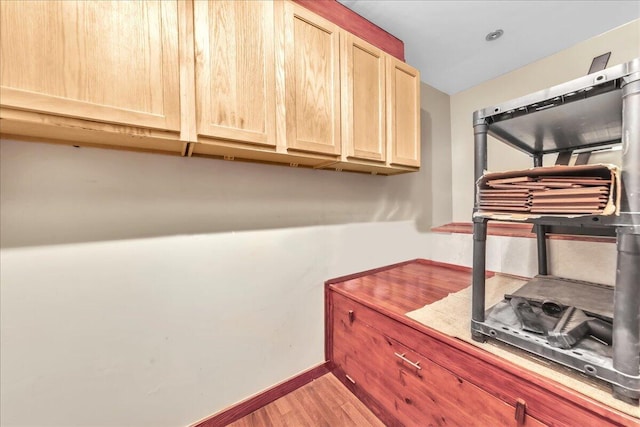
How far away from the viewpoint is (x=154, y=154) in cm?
115

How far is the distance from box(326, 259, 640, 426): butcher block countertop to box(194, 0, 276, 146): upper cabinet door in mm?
1059

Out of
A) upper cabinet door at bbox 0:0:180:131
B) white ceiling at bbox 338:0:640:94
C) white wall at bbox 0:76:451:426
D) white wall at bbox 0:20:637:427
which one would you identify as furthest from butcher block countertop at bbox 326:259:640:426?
white ceiling at bbox 338:0:640:94

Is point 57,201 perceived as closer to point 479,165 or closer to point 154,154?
point 154,154

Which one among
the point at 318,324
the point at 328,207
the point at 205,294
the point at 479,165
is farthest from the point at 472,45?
the point at 205,294

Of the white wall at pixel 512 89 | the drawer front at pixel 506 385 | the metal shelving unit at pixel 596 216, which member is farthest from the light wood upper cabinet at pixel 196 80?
the white wall at pixel 512 89

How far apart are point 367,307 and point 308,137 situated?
100cm

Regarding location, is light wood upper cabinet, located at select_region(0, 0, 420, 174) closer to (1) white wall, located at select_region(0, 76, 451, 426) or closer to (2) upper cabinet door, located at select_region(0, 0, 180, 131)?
(2) upper cabinet door, located at select_region(0, 0, 180, 131)

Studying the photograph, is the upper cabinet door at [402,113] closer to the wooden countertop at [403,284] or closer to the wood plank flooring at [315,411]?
the wooden countertop at [403,284]

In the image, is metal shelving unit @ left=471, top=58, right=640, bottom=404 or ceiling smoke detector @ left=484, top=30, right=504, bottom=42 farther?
ceiling smoke detector @ left=484, top=30, right=504, bottom=42

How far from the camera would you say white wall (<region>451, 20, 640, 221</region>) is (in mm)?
Result: 1674

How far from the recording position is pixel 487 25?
1.64m

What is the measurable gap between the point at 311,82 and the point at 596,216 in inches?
48.9

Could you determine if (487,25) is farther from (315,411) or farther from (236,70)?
(315,411)

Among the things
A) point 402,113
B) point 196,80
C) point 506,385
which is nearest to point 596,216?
point 506,385
